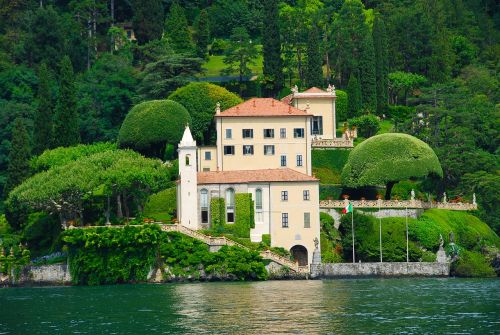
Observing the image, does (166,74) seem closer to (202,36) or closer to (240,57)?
(240,57)

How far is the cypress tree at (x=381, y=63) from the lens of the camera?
132250mm

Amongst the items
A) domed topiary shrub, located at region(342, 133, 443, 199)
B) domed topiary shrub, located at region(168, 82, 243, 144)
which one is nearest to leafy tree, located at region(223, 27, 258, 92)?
domed topiary shrub, located at region(168, 82, 243, 144)

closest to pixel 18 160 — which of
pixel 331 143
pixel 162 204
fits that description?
pixel 162 204

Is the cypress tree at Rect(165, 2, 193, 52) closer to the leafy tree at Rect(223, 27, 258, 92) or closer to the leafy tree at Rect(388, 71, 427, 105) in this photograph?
the leafy tree at Rect(223, 27, 258, 92)

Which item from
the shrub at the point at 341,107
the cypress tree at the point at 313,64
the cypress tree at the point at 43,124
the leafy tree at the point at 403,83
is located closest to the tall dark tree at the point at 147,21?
the leafy tree at the point at 403,83

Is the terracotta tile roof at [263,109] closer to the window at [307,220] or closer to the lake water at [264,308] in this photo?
the window at [307,220]

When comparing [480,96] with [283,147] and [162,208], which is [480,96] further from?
[162,208]

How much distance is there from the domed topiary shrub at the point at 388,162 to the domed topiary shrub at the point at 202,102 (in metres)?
12.8

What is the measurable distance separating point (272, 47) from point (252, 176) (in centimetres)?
2866

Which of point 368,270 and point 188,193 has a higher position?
point 188,193

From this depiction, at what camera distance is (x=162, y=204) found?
356ft


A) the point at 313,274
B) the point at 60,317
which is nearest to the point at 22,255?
the point at 313,274

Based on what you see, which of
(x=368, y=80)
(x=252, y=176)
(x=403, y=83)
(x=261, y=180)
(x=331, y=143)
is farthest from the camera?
(x=403, y=83)

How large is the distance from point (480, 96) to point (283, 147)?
91.2 feet
